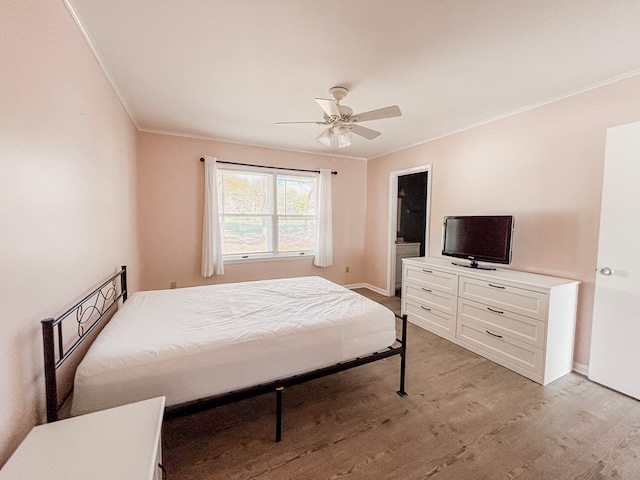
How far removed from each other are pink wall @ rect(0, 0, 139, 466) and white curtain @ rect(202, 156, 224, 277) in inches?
74.2

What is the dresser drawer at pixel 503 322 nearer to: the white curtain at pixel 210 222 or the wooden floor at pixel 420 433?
the wooden floor at pixel 420 433

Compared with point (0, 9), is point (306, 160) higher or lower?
higher

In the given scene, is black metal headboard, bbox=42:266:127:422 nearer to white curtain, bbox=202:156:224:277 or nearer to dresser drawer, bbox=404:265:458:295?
white curtain, bbox=202:156:224:277

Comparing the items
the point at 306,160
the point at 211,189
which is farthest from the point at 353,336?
the point at 306,160

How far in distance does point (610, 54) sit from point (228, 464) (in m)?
3.76

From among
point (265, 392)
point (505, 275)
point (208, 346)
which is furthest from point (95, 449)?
point (505, 275)

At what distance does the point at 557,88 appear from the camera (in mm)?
2381

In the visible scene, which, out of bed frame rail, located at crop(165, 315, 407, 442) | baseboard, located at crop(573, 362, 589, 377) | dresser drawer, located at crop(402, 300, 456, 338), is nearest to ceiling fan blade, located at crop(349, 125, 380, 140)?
bed frame rail, located at crop(165, 315, 407, 442)

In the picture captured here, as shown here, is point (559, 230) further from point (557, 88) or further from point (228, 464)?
point (228, 464)

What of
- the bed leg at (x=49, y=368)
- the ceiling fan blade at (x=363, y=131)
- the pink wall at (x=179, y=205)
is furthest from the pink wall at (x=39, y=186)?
the ceiling fan blade at (x=363, y=131)

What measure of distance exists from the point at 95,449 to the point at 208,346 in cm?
64

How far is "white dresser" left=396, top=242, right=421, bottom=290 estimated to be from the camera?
5.06 meters

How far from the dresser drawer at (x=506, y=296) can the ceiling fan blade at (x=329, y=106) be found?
7.29 feet

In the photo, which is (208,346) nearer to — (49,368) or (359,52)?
(49,368)
